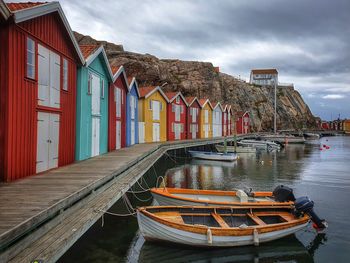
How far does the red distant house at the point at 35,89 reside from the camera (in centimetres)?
1140

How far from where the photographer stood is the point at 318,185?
2698cm

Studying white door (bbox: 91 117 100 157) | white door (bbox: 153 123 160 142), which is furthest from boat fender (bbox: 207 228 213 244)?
white door (bbox: 153 123 160 142)

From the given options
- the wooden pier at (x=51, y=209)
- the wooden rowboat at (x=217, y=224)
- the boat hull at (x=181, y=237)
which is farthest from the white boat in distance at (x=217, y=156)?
the boat hull at (x=181, y=237)

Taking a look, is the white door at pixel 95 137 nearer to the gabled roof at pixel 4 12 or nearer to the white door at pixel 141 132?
the gabled roof at pixel 4 12

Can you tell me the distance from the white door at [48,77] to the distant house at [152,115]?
23.4m

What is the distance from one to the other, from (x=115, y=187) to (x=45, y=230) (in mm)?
5851

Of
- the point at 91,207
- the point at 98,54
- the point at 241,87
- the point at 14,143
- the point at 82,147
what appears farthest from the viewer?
the point at 241,87

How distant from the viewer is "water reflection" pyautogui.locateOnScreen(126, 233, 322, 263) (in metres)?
11.7

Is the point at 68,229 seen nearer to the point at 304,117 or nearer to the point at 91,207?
the point at 91,207

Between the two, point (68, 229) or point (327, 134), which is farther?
point (327, 134)

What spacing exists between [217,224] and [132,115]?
905 inches

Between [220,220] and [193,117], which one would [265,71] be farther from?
[220,220]

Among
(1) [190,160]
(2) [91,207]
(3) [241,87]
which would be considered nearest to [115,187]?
(2) [91,207]

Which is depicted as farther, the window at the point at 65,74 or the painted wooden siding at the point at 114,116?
the painted wooden siding at the point at 114,116
